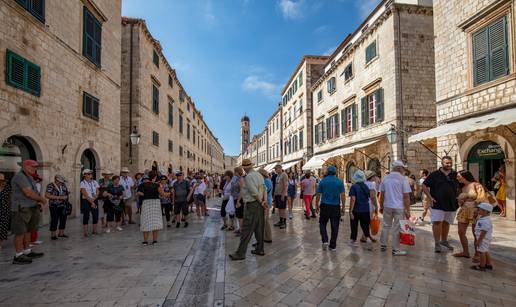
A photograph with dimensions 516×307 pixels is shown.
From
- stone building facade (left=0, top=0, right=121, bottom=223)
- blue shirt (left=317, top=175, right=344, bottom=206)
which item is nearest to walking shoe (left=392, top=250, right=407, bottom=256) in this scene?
blue shirt (left=317, top=175, right=344, bottom=206)

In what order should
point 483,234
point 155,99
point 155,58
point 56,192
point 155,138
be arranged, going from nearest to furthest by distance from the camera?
point 483,234 < point 56,192 < point 155,138 < point 155,99 < point 155,58

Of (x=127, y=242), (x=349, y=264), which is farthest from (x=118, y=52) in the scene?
(x=349, y=264)

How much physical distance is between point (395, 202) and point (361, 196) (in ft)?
2.45

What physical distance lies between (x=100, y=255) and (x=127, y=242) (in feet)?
3.73

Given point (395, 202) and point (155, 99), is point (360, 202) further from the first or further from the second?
point (155, 99)

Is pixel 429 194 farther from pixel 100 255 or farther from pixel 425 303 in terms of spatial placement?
pixel 100 255

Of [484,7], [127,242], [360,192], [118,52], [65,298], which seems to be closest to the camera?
[65,298]

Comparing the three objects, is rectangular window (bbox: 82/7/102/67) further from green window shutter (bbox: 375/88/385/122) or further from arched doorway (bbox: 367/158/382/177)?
arched doorway (bbox: 367/158/382/177)

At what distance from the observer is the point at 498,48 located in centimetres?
882

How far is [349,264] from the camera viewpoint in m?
4.77

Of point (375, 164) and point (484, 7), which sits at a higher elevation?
point (484, 7)

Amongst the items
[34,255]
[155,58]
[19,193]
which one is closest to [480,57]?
[19,193]

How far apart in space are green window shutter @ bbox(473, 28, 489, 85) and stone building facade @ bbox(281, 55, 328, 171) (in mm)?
18076

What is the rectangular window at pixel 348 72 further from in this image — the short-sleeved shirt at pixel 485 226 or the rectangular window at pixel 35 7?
the rectangular window at pixel 35 7
